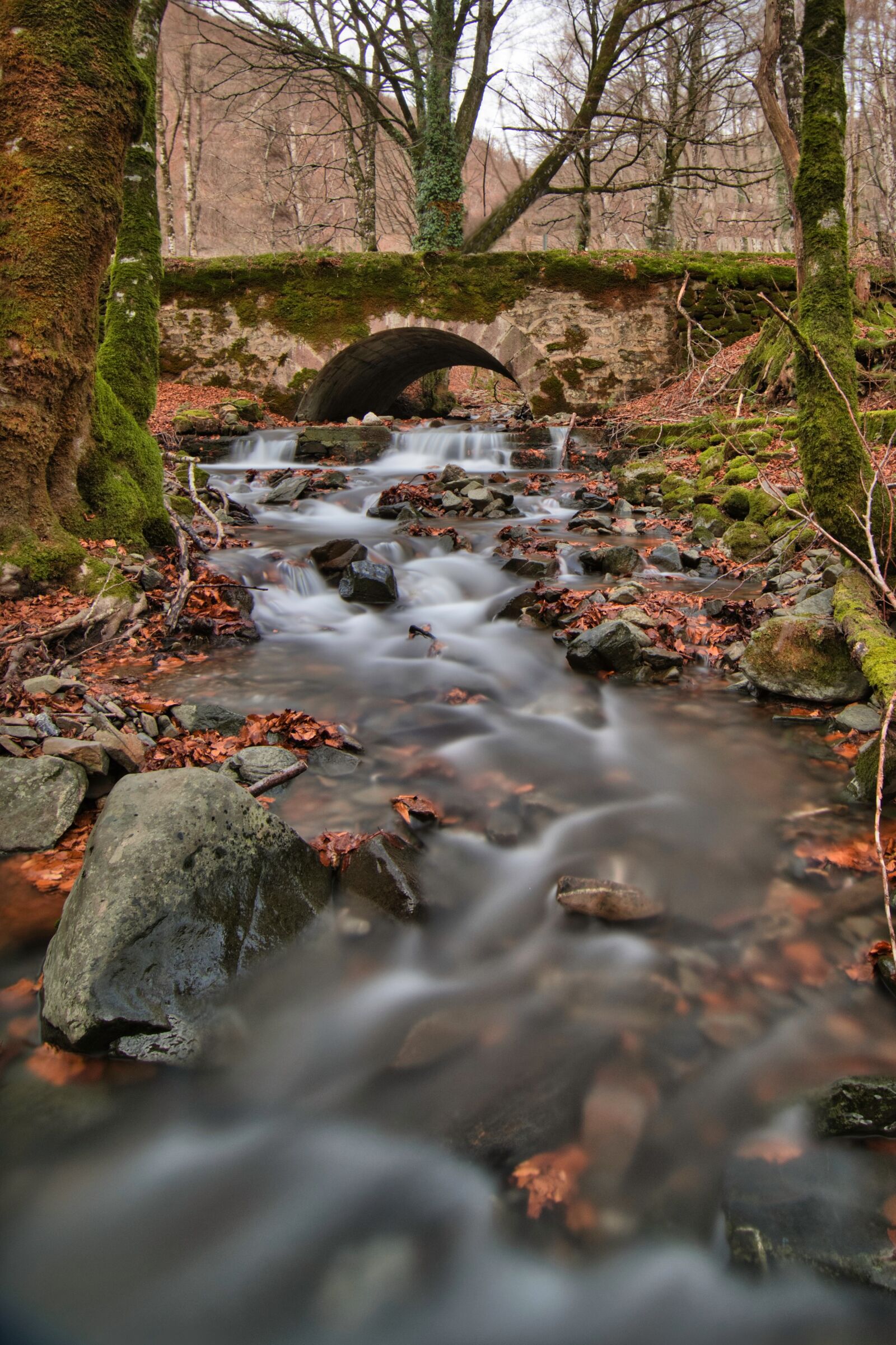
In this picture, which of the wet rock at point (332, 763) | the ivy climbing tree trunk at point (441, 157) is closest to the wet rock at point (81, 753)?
the wet rock at point (332, 763)

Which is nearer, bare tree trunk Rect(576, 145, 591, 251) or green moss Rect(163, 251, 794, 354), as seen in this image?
green moss Rect(163, 251, 794, 354)

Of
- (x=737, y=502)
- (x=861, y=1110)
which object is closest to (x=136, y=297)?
(x=737, y=502)

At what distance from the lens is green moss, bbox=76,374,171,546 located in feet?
16.3

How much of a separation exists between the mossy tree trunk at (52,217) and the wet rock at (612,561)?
395 cm

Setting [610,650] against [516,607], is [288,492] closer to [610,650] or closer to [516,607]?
[516,607]

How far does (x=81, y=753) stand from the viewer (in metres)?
2.91

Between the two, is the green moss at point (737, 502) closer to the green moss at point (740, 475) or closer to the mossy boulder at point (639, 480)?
the green moss at point (740, 475)

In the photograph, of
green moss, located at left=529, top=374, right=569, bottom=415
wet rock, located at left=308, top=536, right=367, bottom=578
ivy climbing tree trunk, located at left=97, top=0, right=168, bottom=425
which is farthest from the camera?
green moss, located at left=529, top=374, right=569, bottom=415

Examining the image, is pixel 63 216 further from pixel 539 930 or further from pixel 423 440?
pixel 423 440

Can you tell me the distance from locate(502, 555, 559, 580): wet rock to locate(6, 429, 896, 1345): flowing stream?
299 cm

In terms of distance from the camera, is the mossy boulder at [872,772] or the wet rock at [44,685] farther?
the wet rock at [44,685]

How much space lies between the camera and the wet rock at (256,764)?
10.1 ft

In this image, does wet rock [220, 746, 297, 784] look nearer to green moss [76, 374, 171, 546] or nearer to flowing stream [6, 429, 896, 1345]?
flowing stream [6, 429, 896, 1345]

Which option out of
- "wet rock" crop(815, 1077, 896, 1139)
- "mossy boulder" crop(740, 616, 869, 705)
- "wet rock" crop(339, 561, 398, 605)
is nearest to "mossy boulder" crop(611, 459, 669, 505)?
"wet rock" crop(339, 561, 398, 605)
